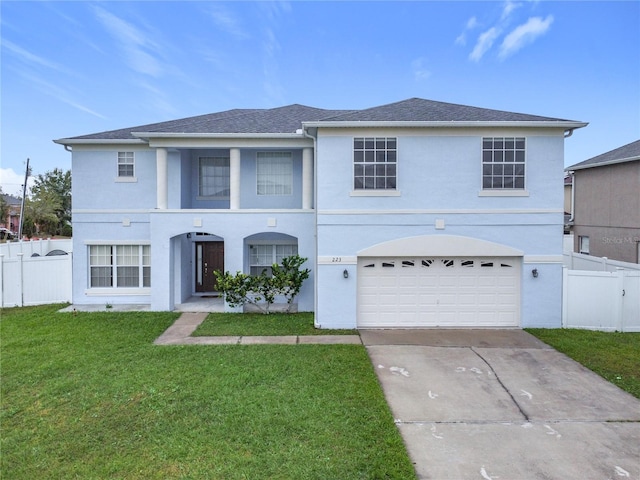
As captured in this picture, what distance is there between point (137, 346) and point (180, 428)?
14.6 ft

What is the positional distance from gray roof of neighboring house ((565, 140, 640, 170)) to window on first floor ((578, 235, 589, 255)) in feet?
11.3

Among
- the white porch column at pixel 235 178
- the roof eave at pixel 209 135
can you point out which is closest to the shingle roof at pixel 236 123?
the roof eave at pixel 209 135

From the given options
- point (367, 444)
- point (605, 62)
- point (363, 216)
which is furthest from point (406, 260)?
point (605, 62)

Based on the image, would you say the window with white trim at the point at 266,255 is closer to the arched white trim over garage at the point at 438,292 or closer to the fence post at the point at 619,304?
the arched white trim over garage at the point at 438,292

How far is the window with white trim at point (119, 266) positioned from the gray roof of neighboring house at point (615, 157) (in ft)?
63.7

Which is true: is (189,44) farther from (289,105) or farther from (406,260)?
(406,260)

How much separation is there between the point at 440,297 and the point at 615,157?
12474 mm

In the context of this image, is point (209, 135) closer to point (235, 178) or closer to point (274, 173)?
point (235, 178)

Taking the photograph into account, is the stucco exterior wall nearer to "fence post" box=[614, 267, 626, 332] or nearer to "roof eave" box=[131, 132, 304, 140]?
"fence post" box=[614, 267, 626, 332]

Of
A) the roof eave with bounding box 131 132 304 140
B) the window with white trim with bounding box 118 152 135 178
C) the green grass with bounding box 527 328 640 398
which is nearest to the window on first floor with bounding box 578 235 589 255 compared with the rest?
the green grass with bounding box 527 328 640 398

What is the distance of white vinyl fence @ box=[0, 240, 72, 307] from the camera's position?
1322 cm

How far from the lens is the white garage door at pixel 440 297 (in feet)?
36.8

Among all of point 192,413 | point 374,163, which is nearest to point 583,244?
point 374,163

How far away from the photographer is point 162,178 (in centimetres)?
1291
